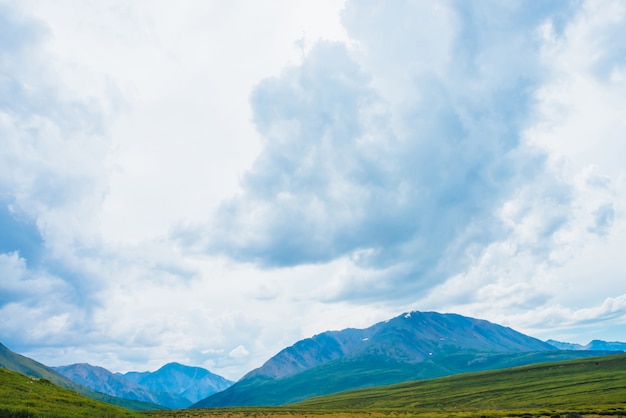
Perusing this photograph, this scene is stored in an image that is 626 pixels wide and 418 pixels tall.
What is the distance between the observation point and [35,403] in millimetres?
57000

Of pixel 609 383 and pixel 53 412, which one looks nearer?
pixel 53 412

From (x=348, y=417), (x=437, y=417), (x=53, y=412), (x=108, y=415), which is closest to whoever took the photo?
(x=53, y=412)

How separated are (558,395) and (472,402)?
105ft

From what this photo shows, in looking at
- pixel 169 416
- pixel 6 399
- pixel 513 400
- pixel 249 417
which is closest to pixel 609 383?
pixel 513 400

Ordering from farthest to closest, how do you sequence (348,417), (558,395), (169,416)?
1. (558,395)
2. (169,416)
3. (348,417)

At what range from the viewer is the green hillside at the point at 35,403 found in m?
49.2

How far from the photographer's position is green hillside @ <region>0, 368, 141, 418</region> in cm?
4925

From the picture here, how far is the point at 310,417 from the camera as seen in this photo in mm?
113125

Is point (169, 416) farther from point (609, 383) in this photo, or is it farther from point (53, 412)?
point (609, 383)

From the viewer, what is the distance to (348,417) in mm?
110750

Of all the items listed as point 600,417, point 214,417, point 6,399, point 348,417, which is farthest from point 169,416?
point 600,417

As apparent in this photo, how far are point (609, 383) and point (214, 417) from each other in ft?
527

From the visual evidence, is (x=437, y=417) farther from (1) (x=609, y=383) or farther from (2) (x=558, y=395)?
(1) (x=609, y=383)

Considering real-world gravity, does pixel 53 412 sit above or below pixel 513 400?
above
